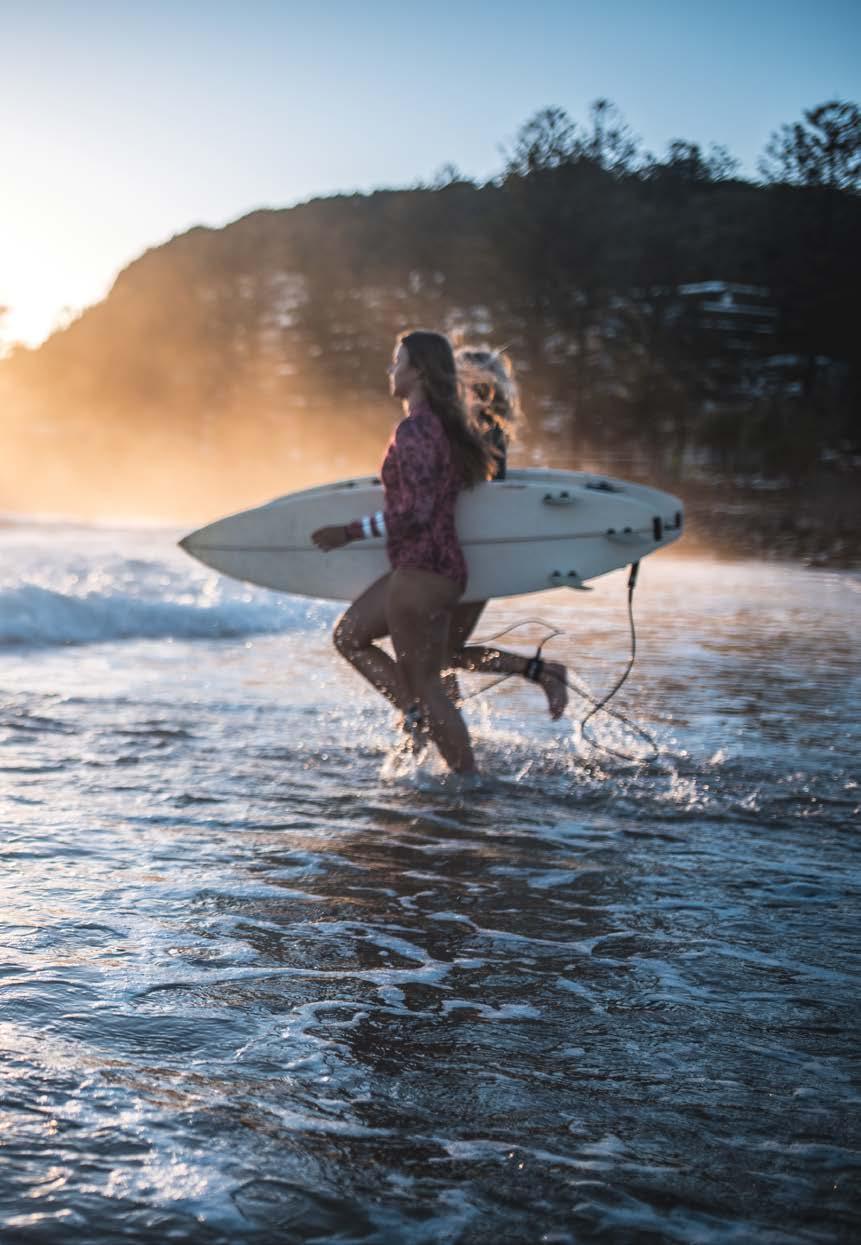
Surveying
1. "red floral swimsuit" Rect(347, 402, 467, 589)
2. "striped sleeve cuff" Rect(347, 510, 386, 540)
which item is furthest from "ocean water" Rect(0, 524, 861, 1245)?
"striped sleeve cuff" Rect(347, 510, 386, 540)

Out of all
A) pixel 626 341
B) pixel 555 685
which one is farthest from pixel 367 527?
pixel 626 341

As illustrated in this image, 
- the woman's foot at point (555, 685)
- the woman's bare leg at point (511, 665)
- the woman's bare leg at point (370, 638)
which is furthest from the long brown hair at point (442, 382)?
the woman's foot at point (555, 685)

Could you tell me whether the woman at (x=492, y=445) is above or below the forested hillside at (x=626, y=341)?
below

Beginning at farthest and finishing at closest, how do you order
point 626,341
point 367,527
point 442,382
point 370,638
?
point 626,341 < point 370,638 < point 367,527 < point 442,382

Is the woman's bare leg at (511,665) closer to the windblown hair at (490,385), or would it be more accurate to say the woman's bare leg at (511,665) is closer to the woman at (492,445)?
the woman at (492,445)

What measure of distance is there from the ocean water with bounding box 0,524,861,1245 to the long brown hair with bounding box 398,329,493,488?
1.39 metres

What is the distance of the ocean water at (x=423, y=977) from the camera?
2.01 meters

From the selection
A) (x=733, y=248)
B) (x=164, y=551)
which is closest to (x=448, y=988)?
(x=164, y=551)

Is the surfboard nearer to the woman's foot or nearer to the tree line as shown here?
the woman's foot

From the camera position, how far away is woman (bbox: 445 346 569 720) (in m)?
5.20

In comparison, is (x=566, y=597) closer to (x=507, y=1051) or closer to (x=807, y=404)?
(x=507, y=1051)

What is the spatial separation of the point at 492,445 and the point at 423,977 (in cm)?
282

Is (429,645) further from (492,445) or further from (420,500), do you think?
(492,445)

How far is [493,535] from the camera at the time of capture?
561cm
